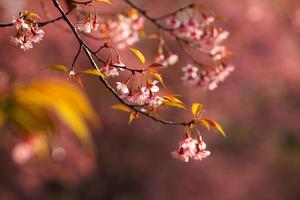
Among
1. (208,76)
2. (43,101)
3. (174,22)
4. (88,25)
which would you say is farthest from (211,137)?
(88,25)

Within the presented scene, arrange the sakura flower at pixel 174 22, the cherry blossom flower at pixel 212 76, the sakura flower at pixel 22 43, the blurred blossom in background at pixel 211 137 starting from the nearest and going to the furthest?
1. the sakura flower at pixel 22 43
2. the cherry blossom flower at pixel 212 76
3. the sakura flower at pixel 174 22
4. the blurred blossom in background at pixel 211 137

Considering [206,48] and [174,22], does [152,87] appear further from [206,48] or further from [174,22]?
[174,22]

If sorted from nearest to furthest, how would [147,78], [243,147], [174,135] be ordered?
[147,78] → [174,135] → [243,147]

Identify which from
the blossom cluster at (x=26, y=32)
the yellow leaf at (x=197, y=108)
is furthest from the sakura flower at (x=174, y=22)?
the blossom cluster at (x=26, y=32)

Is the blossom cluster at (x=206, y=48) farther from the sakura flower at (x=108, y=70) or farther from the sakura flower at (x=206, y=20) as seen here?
the sakura flower at (x=108, y=70)

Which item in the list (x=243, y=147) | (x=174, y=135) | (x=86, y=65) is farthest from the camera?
(x=243, y=147)

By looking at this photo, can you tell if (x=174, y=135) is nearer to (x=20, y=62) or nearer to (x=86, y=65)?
(x=86, y=65)

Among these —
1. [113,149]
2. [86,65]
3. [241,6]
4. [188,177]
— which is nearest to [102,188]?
[113,149]

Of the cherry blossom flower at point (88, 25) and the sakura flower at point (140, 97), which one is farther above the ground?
the cherry blossom flower at point (88, 25)
